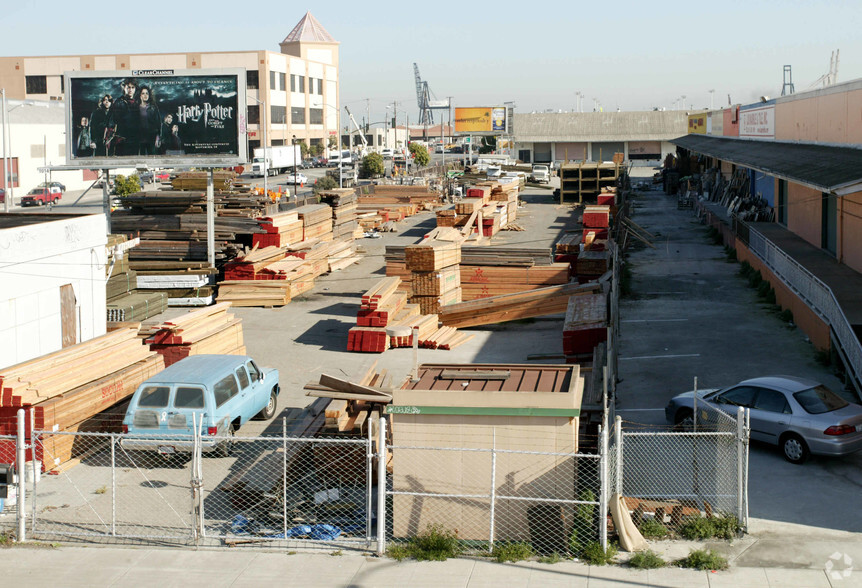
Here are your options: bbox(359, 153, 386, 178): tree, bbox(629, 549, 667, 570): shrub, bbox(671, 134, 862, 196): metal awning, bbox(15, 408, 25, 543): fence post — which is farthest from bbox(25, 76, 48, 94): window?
bbox(629, 549, 667, 570): shrub

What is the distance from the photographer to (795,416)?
14.4 m

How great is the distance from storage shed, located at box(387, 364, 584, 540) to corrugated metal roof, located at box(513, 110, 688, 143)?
340 ft

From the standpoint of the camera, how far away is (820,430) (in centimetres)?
1398

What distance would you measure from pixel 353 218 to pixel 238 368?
97.3 ft

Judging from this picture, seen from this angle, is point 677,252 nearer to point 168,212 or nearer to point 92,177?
point 168,212

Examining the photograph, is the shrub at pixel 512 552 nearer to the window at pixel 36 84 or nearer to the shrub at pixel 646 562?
the shrub at pixel 646 562

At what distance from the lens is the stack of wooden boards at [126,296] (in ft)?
89.5

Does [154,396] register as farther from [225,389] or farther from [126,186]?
[126,186]

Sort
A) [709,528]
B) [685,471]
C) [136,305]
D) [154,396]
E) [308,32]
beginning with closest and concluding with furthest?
[709,528], [685,471], [154,396], [136,305], [308,32]

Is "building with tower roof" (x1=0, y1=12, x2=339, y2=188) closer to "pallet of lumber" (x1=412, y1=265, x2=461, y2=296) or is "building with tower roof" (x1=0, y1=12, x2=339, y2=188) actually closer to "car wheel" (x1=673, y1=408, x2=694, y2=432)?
"pallet of lumber" (x1=412, y1=265, x2=461, y2=296)

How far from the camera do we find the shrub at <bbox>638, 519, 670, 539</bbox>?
11.6m

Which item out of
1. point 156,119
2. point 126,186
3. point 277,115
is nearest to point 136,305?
point 156,119

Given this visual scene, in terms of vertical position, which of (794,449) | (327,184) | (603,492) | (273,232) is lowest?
(794,449)

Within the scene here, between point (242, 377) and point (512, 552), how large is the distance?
7082mm
